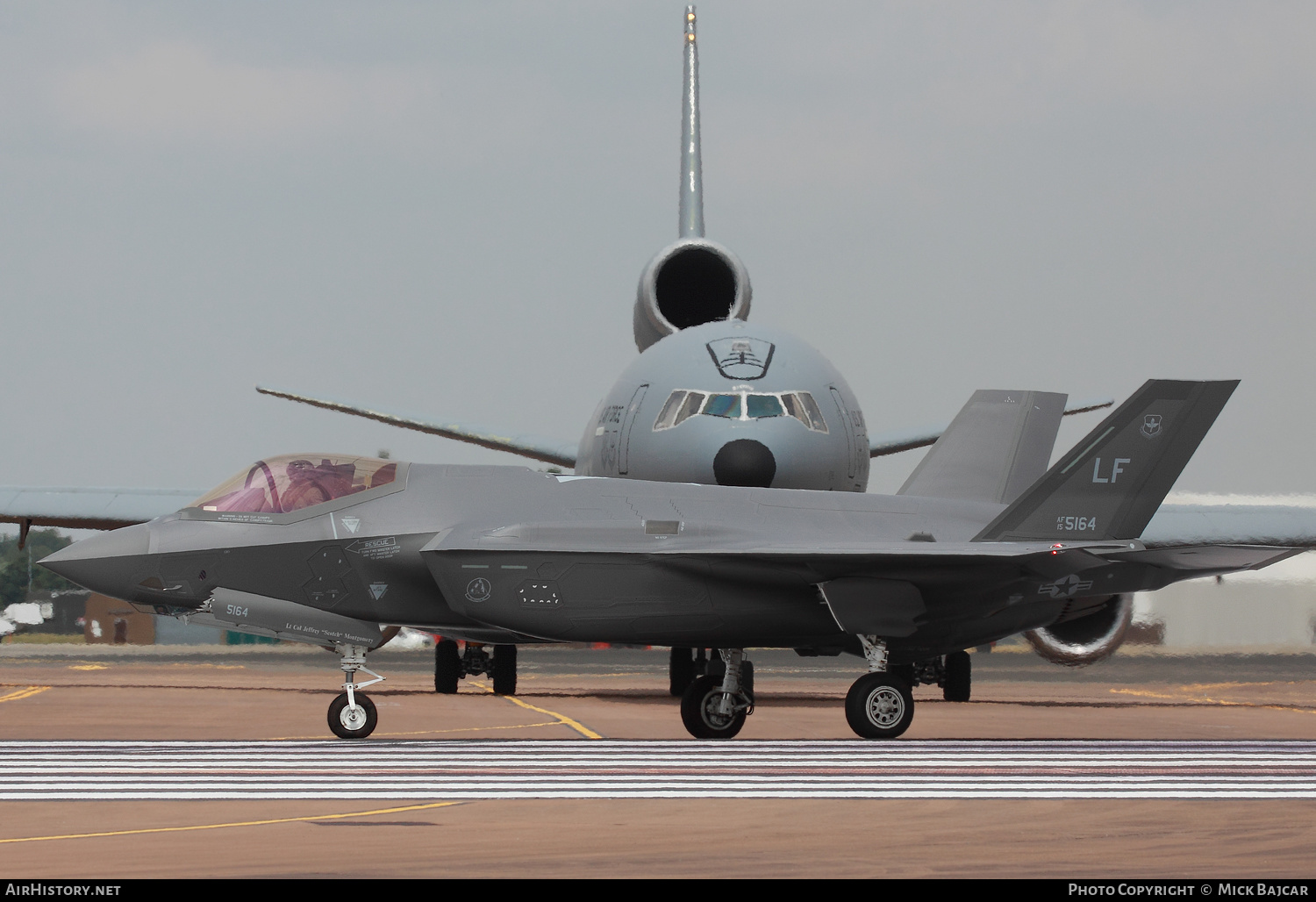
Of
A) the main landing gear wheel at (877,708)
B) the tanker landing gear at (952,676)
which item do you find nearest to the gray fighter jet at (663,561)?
the main landing gear wheel at (877,708)

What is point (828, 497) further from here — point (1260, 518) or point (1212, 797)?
point (1260, 518)

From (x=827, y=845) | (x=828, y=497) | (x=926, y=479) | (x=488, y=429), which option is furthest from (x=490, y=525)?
(x=488, y=429)

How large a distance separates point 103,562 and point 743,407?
779cm

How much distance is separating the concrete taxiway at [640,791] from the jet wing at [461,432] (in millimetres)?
6395

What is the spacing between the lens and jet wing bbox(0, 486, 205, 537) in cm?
2548

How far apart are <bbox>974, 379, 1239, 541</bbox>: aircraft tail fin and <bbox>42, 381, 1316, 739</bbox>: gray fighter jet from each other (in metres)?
0.02

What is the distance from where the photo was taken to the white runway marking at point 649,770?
10664 mm

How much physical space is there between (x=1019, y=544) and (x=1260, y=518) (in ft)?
36.1

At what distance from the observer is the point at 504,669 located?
24.5m

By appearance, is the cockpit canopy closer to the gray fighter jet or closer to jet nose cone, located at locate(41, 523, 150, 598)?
the gray fighter jet

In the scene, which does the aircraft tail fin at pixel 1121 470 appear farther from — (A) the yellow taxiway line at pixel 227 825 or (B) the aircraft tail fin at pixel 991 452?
(A) the yellow taxiway line at pixel 227 825
